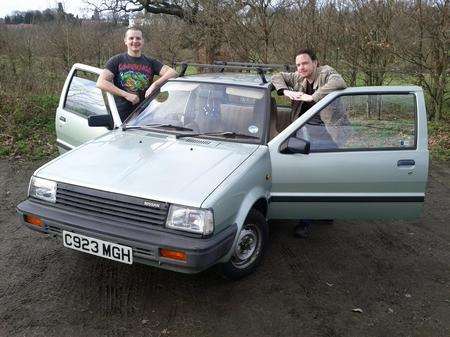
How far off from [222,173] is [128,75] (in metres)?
2.33

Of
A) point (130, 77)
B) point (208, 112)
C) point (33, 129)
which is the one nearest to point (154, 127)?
point (208, 112)

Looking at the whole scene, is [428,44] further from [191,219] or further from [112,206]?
[112,206]

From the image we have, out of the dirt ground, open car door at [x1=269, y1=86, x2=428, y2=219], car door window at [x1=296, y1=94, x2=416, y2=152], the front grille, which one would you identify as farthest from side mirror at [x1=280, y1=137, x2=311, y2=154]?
the front grille

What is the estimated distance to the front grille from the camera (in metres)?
3.13

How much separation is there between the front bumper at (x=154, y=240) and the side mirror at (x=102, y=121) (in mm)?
1462

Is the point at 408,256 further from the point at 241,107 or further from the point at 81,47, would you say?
the point at 81,47

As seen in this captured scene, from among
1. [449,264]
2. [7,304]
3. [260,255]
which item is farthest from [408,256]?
[7,304]

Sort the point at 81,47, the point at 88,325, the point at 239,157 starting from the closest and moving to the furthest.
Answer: the point at 88,325
the point at 239,157
the point at 81,47

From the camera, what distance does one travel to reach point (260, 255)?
13.0 feet

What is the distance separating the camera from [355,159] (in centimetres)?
403

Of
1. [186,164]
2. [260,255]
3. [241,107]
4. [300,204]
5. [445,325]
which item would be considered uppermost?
[241,107]

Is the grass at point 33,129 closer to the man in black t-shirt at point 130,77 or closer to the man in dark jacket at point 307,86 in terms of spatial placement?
the man in black t-shirt at point 130,77

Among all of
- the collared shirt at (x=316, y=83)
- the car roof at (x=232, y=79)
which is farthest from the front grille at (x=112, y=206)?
the collared shirt at (x=316, y=83)

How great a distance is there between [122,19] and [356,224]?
15.8 meters
